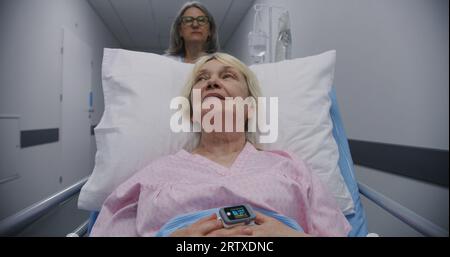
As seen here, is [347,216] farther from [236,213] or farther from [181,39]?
[181,39]

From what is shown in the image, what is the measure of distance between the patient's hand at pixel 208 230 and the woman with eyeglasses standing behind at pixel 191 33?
37.8 inches

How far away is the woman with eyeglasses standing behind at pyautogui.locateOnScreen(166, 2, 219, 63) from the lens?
134 cm

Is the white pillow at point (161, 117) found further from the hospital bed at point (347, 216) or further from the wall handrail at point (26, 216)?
the wall handrail at point (26, 216)

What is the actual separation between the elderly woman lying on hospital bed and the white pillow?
0.10m

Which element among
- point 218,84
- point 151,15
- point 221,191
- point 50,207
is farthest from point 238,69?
point 151,15

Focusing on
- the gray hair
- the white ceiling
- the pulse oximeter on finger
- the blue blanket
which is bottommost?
the blue blanket

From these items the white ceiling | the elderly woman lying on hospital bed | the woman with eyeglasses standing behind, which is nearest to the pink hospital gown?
the elderly woman lying on hospital bed

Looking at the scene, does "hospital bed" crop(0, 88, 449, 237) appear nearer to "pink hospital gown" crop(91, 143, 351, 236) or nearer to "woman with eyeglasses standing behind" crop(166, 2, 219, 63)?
"pink hospital gown" crop(91, 143, 351, 236)

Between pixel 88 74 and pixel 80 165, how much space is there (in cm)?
104

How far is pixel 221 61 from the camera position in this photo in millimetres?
866

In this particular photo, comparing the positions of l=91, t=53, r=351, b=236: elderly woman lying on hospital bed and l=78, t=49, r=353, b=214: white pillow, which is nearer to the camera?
l=91, t=53, r=351, b=236: elderly woman lying on hospital bed

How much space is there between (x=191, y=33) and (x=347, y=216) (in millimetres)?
1053

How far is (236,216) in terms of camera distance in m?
0.52
